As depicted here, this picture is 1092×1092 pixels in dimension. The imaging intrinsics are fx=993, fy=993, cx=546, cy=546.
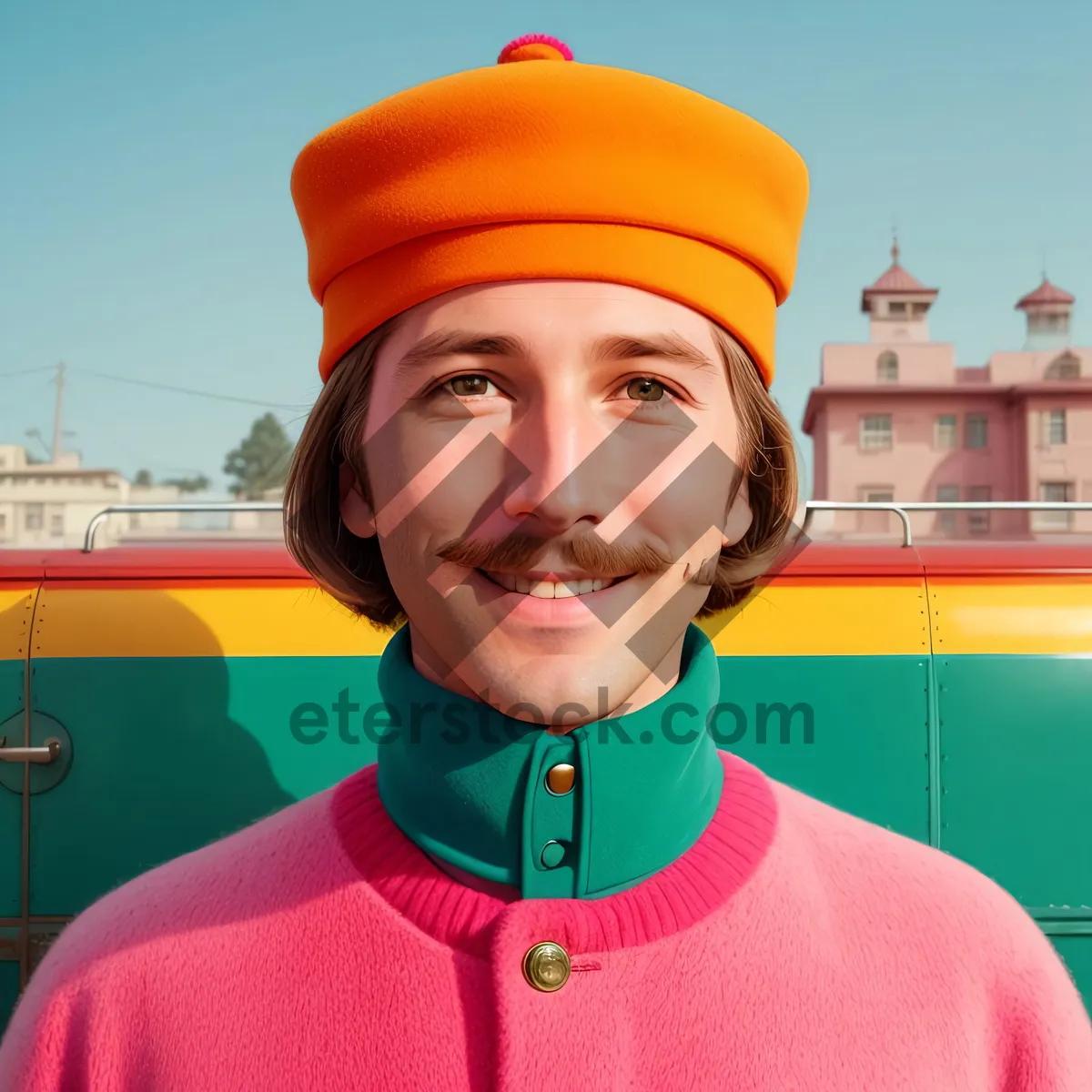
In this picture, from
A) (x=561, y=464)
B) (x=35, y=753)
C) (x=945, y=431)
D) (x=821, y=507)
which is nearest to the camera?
(x=561, y=464)

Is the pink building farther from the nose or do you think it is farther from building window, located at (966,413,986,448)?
the nose

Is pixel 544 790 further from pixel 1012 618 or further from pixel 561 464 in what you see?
pixel 1012 618

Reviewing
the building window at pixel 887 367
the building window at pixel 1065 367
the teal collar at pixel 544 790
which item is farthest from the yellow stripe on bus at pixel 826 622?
the building window at pixel 1065 367

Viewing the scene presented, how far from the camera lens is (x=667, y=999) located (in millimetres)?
1068

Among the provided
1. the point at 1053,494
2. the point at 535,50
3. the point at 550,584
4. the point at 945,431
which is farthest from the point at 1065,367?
the point at 550,584

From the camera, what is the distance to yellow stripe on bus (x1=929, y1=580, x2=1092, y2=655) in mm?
2217

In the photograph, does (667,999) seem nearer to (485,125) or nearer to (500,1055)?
(500,1055)

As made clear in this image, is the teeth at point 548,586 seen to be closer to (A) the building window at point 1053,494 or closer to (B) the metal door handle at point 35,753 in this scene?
(B) the metal door handle at point 35,753

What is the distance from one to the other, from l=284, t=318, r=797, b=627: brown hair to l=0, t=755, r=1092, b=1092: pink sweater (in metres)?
0.35

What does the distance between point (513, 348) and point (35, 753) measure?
5.50 ft

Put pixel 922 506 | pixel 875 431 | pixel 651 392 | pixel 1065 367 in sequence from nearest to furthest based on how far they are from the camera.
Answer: pixel 651 392
pixel 922 506
pixel 875 431
pixel 1065 367

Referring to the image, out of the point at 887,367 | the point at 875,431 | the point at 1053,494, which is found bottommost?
the point at 1053,494

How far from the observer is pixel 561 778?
41.9 inches

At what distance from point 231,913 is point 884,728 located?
59.4 inches
